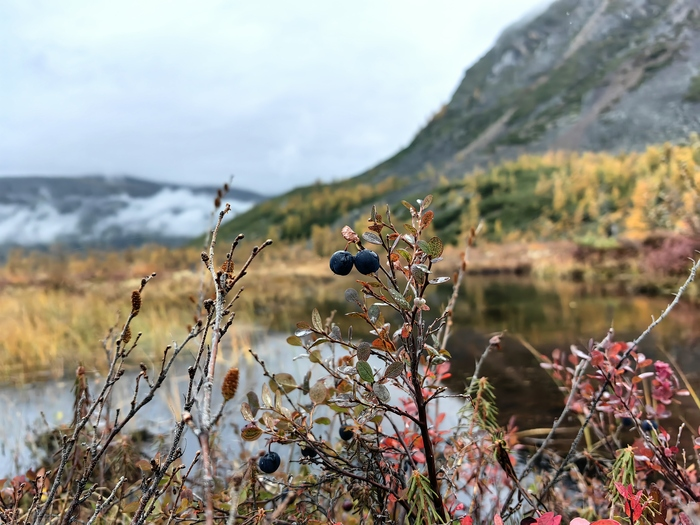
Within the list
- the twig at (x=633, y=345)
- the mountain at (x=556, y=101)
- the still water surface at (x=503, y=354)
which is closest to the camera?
the twig at (x=633, y=345)

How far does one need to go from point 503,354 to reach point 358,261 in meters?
4.79

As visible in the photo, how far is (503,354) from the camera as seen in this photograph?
5059 mm

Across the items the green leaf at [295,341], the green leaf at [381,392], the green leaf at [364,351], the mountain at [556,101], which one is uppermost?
the mountain at [556,101]

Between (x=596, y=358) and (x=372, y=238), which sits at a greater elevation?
(x=372, y=238)

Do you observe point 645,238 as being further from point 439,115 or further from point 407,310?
point 439,115

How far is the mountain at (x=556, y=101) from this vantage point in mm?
48688

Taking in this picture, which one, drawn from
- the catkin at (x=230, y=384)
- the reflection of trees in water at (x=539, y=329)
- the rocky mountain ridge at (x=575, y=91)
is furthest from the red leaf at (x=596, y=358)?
the rocky mountain ridge at (x=575, y=91)

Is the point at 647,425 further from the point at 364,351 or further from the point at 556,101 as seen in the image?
the point at 556,101

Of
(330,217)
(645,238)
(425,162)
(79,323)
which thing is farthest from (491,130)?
(79,323)

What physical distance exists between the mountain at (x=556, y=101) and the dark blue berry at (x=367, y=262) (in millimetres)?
37537

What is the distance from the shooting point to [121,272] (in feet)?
41.8

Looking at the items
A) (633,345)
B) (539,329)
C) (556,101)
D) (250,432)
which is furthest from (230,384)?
(556,101)

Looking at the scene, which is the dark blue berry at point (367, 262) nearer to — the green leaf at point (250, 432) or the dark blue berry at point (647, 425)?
the green leaf at point (250, 432)

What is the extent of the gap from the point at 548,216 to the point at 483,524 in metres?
41.6
